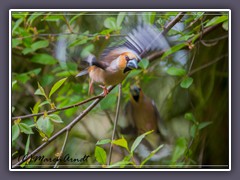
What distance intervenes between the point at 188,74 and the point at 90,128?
1.13 ft

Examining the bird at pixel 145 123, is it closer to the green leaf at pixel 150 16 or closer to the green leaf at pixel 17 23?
the green leaf at pixel 150 16

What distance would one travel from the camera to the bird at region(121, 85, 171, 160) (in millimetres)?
1426

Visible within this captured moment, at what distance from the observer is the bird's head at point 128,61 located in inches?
55.3

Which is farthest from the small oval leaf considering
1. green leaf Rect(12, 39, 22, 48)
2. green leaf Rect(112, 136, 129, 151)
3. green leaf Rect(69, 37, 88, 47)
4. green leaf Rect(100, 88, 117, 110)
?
green leaf Rect(12, 39, 22, 48)

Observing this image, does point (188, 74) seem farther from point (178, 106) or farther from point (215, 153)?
point (215, 153)

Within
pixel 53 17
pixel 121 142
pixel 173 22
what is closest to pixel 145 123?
pixel 121 142

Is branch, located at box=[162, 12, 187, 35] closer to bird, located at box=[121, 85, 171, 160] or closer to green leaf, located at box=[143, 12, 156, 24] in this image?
green leaf, located at box=[143, 12, 156, 24]

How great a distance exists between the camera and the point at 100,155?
4.56ft

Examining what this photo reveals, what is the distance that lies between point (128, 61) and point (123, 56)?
0.02 metres

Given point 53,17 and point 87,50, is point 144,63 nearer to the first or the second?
point 87,50

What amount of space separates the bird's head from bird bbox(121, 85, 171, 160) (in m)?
0.07

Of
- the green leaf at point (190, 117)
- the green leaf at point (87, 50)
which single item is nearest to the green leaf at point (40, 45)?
the green leaf at point (87, 50)
